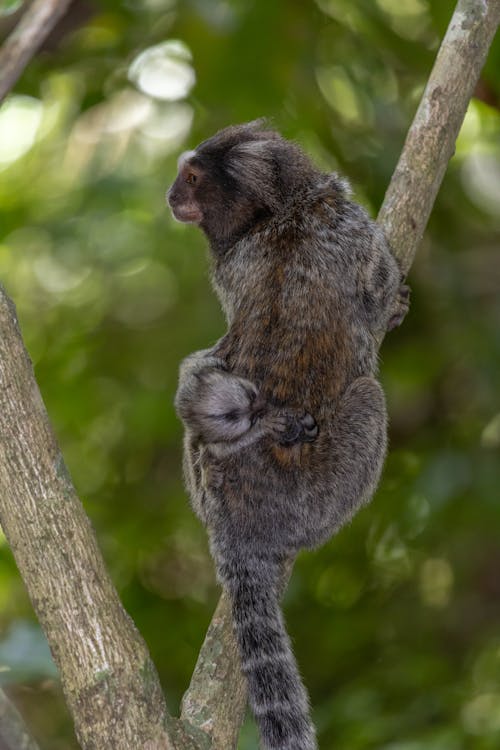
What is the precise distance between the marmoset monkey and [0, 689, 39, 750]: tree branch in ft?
2.90

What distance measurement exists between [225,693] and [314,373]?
948mm

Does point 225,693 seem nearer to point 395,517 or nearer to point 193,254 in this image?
point 395,517

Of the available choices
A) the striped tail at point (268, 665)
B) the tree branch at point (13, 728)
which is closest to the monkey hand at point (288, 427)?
the striped tail at point (268, 665)

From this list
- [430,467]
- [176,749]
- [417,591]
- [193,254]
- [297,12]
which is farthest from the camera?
[193,254]

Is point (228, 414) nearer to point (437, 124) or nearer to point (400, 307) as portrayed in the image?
point (400, 307)

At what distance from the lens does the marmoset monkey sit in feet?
9.43

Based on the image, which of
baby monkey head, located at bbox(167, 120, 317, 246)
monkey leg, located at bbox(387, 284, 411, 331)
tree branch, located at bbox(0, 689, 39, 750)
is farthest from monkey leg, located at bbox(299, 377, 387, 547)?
tree branch, located at bbox(0, 689, 39, 750)

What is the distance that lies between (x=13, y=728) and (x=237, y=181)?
78.9 inches

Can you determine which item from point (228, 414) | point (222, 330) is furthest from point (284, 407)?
point (222, 330)

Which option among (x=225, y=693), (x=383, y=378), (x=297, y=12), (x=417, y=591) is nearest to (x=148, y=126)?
(x=297, y=12)

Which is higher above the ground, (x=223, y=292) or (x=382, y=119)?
(x=382, y=119)

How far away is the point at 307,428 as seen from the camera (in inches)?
118

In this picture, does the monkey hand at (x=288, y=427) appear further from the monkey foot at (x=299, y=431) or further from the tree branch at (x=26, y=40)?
the tree branch at (x=26, y=40)

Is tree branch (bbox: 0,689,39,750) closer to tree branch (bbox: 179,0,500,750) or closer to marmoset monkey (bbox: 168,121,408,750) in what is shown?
marmoset monkey (bbox: 168,121,408,750)
